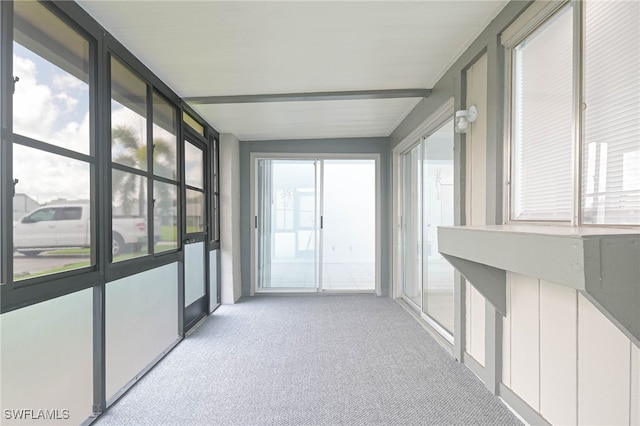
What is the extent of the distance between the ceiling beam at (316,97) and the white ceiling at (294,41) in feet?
0.17

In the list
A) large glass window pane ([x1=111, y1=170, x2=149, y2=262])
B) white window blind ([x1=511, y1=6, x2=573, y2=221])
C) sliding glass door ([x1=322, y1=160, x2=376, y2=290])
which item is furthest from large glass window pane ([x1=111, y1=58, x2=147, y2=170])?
sliding glass door ([x1=322, y1=160, x2=376, y2=290])

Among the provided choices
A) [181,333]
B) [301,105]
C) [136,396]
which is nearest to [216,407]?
[136,396]

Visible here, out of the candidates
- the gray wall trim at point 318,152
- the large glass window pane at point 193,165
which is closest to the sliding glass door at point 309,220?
the gray wall trim at point 318,152

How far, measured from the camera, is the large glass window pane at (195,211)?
344 cm

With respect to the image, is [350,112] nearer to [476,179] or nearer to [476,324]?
[476,179]

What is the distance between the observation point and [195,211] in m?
3.63

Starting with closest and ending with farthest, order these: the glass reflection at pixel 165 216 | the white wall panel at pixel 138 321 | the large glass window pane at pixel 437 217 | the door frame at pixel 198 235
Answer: the white wall panel at pixel 138 321, the glass reflection at pixel 165 216, the large glass window pane at pixel 437 217, the door frame at pixel 198 235

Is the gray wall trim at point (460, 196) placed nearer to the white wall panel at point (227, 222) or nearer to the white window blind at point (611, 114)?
the white window blind at point (611, 114)

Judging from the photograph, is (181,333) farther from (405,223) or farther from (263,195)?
(405,223)

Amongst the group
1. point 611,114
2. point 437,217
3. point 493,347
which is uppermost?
point 611,114

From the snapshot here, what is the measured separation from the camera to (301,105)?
3355mm

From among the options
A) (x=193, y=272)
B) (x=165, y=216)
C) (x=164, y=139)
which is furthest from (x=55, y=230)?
(x=193, y=272)

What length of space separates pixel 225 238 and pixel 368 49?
10.3 feet

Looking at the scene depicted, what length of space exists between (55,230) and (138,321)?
102 cm
